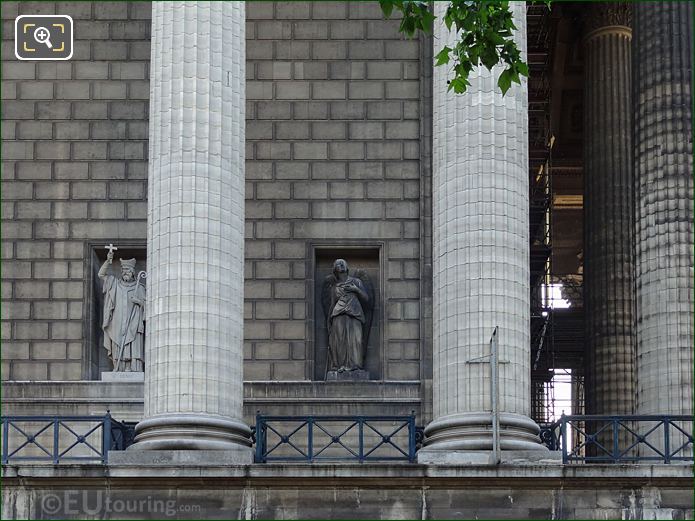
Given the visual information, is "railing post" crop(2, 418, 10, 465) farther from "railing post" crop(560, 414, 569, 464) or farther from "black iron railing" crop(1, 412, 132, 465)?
"railing post" crop(560, 414, 569, 464)

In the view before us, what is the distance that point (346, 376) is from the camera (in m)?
41.2

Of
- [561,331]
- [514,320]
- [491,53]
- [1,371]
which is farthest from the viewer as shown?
[561,331]

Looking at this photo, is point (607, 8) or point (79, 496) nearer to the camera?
point (79, 496)

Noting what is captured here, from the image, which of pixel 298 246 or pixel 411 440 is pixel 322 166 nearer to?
pixel 298 246

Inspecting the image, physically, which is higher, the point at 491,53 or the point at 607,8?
the point at 607,8

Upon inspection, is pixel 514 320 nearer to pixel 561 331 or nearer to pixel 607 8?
pixel 607 8

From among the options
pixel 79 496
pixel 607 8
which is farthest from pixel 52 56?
pixel 607 8

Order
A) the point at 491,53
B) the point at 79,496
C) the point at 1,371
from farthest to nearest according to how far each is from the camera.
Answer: the point at 1,371 < the point at 79,496 < the point at 491,53

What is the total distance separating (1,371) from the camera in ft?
135

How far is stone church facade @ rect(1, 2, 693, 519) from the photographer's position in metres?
32.9

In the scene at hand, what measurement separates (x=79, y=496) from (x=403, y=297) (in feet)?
37.4

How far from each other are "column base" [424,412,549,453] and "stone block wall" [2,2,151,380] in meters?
10.4

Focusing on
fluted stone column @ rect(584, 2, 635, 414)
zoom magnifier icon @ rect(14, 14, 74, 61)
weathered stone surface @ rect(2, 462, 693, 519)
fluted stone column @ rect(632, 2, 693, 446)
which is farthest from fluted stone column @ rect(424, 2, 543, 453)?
fluted stone column @ rect(584, 2, 635, 414)

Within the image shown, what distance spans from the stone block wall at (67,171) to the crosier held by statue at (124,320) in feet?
1.78
